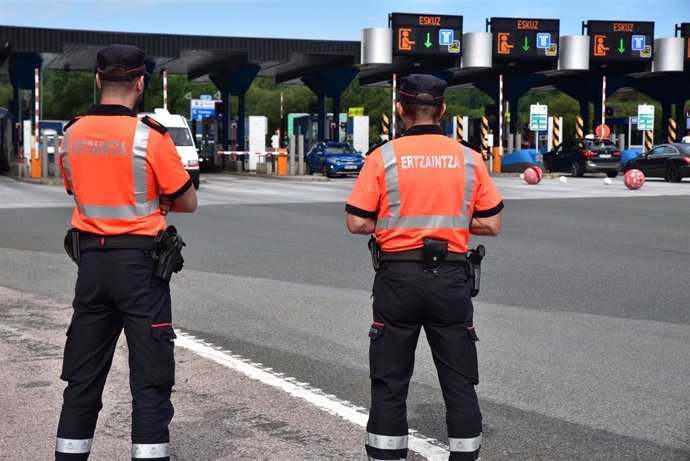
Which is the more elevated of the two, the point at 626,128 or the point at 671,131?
the point at 626,128

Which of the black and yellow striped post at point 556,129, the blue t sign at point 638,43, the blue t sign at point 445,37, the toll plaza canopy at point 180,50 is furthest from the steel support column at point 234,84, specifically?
the black and yellow striped post at point 556,129

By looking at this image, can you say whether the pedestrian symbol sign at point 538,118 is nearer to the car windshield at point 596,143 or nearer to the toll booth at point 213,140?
the car windshield at point 596,143

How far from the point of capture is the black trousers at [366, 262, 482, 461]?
400cm

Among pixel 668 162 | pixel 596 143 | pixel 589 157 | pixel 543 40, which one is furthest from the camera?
pixel 543 40

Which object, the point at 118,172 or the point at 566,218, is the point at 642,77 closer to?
the point at 566,218

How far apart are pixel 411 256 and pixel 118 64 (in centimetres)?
131

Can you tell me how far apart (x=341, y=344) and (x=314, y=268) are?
13.9 ft

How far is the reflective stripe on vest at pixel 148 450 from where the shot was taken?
3893 mm

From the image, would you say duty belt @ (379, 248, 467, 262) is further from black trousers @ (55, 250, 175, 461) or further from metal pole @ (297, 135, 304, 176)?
A: metal pole @ (297, 135, 304, 176)

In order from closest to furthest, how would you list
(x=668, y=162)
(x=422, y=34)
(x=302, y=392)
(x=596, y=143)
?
(x=302, y=392) < (x=668, y=162) < (x=596, y=143) < (x=422, y=34)

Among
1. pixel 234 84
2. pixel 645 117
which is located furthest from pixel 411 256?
pixel 645 117

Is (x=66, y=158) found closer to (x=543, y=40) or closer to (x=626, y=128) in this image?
(x=543, y=40)

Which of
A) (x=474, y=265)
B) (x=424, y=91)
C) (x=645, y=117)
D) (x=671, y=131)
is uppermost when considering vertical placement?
(x=645, y=117)

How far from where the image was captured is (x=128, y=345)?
156 inches
